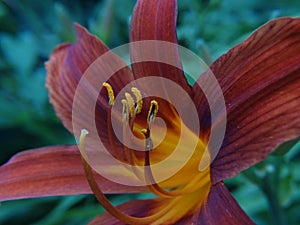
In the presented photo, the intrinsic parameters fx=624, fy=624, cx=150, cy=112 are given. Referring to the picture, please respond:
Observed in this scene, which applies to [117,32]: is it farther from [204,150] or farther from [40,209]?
[204,150]

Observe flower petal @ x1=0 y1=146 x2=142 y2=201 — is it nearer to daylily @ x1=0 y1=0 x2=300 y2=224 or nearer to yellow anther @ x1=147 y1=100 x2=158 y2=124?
daylily @ x1=0 y1=0 x2=300 y2=224

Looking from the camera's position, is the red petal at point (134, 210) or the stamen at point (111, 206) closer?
the stamen at point (111, 206)

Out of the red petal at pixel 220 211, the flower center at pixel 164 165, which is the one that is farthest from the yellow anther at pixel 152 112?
the red petal at pixel 220 211

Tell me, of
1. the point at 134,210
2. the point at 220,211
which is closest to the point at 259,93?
the point at 220,211

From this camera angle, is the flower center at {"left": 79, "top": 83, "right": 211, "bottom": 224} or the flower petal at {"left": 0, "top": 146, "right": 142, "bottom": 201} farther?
the flower petal at {"left": 0, "top": 146, "right": 142, "bottom": 201}

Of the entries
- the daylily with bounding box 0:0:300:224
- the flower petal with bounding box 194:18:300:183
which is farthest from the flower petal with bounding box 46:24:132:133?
the flower petal with bounding box 194:18:300:183

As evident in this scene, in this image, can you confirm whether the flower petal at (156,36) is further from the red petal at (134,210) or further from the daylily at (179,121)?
the red petal at (134,210)
